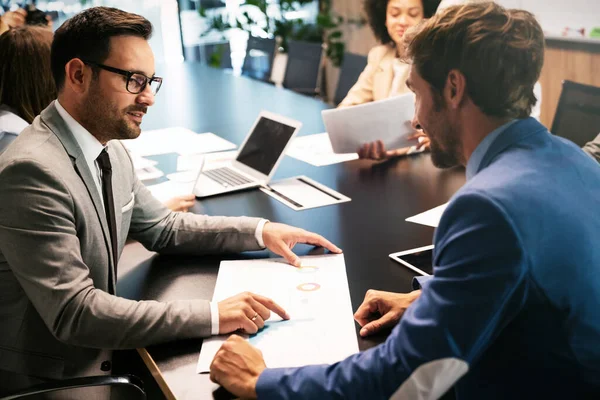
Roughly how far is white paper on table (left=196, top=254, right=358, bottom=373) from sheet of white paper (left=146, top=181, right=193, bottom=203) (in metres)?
0.65

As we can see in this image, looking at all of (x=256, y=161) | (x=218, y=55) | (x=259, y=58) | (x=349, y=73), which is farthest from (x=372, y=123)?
(x=218, y=55)

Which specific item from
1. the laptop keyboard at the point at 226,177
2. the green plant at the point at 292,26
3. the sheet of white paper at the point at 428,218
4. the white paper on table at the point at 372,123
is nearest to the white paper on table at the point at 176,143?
the laptop keyboard at the point at 226,177

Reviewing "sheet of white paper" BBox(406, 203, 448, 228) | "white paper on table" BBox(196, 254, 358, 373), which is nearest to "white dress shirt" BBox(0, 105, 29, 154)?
"white paper on table" BBox(196, 254, 358, 373)

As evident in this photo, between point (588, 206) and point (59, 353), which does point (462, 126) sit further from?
point (59, 353)

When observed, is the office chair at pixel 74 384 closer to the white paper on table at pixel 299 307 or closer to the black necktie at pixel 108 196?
the white paper on table at pixel 299 307

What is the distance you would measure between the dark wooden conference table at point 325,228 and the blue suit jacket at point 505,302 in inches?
9.7

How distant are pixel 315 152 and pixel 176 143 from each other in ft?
2.23

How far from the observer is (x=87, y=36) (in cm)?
152

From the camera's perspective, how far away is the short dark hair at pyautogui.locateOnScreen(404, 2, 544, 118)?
3.67 feet

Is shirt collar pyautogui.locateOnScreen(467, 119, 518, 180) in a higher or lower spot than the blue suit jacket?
higher

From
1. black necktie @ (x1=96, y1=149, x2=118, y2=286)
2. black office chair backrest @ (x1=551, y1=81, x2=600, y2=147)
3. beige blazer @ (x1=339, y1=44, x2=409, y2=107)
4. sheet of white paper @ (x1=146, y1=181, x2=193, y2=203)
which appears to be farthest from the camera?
beige blazer @ (x1=339, y1=44, x2=409, y2=107)

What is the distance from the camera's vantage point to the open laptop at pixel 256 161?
7.45 feet

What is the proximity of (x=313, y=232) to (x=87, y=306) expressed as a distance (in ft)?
2.37

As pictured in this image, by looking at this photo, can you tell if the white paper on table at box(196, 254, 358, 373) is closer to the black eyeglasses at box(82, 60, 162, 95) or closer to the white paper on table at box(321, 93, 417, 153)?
the black eyeglasses at box(82, 60, 162, 95)
